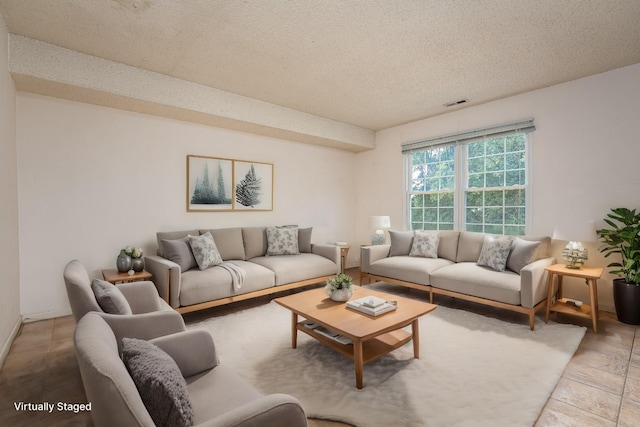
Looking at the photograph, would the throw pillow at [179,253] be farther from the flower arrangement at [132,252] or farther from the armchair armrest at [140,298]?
the armchair armrest at [140,298]

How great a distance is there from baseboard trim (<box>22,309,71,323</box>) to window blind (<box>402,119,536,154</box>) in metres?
5.23

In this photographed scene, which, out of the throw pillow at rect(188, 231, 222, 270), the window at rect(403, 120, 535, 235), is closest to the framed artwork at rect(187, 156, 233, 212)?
the throw pillow at rect(188, 231, 222, 270)

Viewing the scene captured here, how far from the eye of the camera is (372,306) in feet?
7.88

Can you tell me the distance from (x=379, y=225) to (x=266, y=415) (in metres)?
4.25

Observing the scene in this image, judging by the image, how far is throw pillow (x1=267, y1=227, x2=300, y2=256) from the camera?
4484 millimetres

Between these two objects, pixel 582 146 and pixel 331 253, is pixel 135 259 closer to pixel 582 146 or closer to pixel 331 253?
pixel 331 253

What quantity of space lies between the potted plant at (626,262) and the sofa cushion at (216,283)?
3740mm

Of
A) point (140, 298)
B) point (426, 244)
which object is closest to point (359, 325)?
point (140, 298)

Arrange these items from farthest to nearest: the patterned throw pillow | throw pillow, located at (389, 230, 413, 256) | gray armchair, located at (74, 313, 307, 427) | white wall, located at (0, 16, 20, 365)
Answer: throw pillow, located at (389, 230, 413, 256) < the patterned throw pillow < white wall, located at (0, 16, 20, 365) < gray armchair, located at (74, 313, 307, 427)

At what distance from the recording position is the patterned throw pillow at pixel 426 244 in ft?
14.3

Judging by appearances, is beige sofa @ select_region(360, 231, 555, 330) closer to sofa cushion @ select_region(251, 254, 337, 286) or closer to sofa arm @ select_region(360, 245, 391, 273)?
sofa arm @ select_region(360, 245, 391, 273)

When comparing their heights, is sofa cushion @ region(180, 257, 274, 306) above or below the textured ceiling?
below

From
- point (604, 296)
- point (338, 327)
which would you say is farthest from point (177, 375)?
point (604, 296)

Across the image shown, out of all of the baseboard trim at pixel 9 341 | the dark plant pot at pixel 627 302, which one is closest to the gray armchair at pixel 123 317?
the baseboard trim at pixel 9 341
